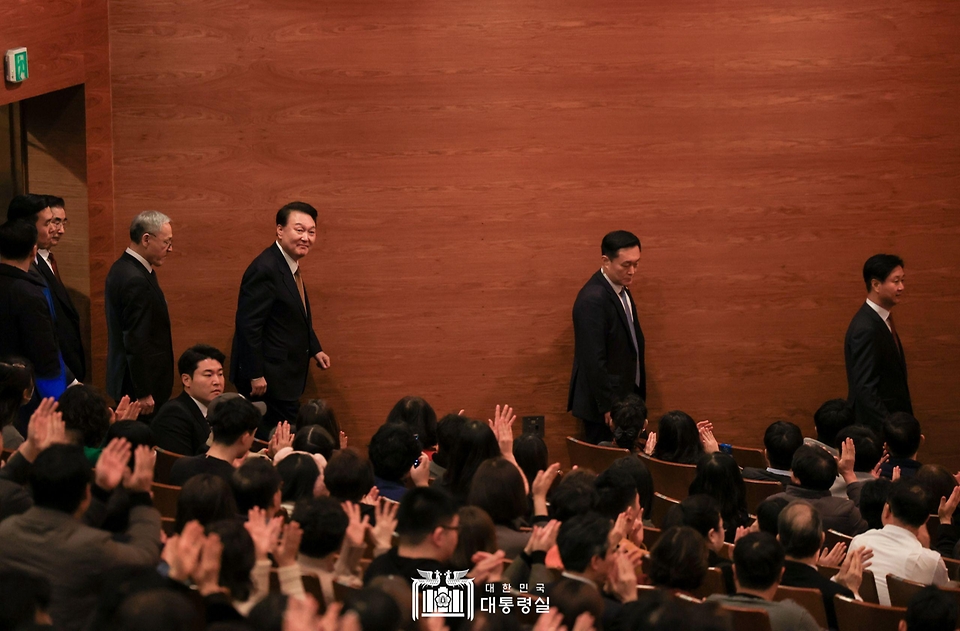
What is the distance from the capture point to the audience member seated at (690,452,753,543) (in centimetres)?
389

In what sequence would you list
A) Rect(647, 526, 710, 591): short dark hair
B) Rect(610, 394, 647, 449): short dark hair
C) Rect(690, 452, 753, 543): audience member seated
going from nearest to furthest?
Rect(647, 526, 710, 591): short dark hair
Rect(690, 452, 753, 543): audience member seated
Rect(610, 394, 647, 449): short dark hair

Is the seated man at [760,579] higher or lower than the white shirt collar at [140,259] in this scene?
lower

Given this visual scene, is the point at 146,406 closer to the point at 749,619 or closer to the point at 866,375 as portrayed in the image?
the point at 749,619

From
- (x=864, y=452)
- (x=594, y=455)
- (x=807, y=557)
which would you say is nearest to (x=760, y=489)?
(x=864, y=452)

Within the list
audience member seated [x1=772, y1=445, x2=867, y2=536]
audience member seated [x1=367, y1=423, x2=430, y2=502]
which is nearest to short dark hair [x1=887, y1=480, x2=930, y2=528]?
audience member seated [x1=772, y1=445, x2=867, y2=536]

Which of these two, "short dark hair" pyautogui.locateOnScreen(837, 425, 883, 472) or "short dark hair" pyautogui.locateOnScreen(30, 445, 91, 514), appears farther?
"short dark hair" pyautogui.locateOnScreen(837, 425, 883, 472)

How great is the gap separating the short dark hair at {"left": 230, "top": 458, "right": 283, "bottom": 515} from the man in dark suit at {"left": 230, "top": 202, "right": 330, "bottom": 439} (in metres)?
2.66

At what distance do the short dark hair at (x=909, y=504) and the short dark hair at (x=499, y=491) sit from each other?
1242 mm

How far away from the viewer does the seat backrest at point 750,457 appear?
5465 millimetres

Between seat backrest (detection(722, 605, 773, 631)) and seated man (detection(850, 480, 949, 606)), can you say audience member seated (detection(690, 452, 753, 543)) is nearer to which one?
seated man (detection(850, 480, 949, 606))

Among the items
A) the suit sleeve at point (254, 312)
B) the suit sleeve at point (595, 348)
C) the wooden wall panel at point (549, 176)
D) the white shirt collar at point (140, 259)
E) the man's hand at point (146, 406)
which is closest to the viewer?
the man's hand at point (146, 406)

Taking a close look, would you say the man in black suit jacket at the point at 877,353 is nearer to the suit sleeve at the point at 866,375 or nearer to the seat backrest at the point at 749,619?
the suit sleeve at the point at 866,375

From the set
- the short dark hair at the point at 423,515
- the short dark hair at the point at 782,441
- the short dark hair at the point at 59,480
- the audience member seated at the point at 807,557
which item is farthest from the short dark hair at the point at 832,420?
the short dark hair at the point at 59,480

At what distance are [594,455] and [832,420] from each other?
1.22 metres
